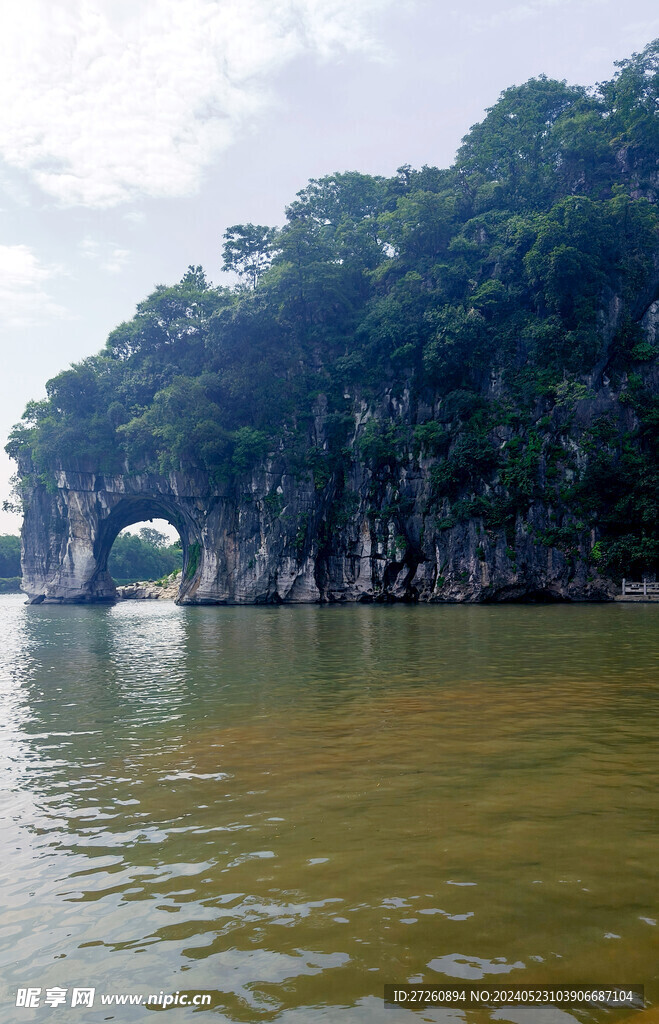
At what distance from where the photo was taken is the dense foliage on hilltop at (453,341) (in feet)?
111

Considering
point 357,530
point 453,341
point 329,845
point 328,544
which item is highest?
point 453,341

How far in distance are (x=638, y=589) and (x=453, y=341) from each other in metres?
15.8

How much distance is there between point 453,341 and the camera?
35.9m

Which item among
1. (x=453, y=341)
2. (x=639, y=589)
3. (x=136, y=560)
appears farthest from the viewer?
(x=136, y=560)

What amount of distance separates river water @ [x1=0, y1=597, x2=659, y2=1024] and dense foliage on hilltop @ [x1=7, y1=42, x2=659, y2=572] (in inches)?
1053

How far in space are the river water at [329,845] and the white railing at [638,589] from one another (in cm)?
2359

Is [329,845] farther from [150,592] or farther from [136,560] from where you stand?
[136,560]

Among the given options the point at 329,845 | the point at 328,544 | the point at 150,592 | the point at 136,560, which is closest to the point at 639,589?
the point at 328,544

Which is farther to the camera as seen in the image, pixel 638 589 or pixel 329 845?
pixel 638 589

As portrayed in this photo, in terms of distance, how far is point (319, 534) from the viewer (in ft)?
132

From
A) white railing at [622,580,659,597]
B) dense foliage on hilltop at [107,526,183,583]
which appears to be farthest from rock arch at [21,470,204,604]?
dense foliage on hilltop at [107,526,183,583]

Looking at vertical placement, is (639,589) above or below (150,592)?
above

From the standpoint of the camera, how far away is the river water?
2572mm

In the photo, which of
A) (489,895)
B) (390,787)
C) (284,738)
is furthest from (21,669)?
(489,895)
